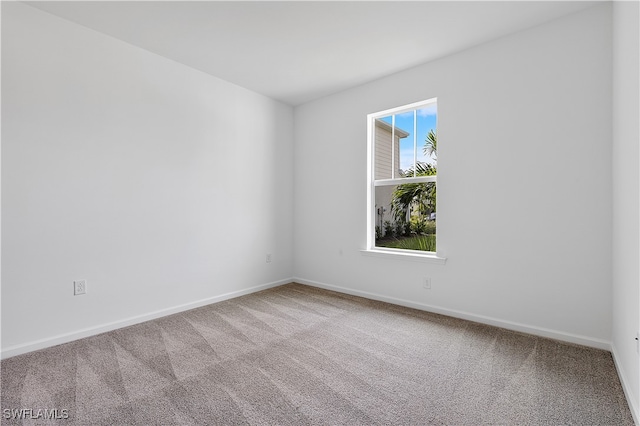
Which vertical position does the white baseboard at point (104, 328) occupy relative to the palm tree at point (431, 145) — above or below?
below

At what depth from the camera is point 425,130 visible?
11.3ft

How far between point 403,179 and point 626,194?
1.95m

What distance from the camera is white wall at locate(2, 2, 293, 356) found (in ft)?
7.52

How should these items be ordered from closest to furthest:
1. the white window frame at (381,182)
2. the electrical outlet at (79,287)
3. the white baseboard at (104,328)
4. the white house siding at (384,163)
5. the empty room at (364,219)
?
the empty room at (364,219), the white baseboard at (104,328), the electrical outlet at (79,287), the white window frame at (381,182), the white house siding at (384,163)

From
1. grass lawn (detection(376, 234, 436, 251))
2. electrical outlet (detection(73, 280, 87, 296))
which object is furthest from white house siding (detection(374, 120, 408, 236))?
electrical outlet (detection(73, 280, 87, 296))

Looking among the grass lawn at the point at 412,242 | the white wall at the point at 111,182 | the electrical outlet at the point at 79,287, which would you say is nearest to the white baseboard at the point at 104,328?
the white wall at the point at 111,182

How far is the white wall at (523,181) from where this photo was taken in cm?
234

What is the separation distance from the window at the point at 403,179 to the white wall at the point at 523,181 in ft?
0.66

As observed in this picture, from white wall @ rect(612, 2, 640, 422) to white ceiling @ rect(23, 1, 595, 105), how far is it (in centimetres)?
71

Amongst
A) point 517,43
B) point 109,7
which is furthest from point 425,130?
point 109,7

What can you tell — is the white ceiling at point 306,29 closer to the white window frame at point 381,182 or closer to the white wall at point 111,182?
the white wall at point 111,182

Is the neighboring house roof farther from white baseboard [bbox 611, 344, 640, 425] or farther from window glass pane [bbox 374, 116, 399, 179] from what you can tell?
white baseboard [bbox 611, 344, 640, 425]

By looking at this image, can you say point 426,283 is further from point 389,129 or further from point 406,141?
point 389,129

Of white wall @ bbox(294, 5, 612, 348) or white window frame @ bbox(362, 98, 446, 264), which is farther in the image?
white window frame @ bbox(362, 98, 446, 264)
